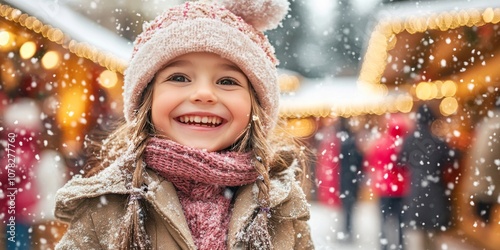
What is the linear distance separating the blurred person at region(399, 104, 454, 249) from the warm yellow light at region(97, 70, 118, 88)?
258cm

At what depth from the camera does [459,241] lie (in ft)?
14.3

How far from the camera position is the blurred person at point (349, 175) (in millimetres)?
4879

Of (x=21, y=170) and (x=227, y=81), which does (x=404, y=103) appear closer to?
(x=21, y=170)

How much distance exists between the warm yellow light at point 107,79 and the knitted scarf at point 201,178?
2683mm

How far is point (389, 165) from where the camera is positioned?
426 centimetres

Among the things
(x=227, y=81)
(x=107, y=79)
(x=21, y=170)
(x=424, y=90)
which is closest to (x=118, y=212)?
(x=227, y=81)

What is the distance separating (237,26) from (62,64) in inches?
106

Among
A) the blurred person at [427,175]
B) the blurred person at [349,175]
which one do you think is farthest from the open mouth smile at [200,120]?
the blurred person at [349,175]

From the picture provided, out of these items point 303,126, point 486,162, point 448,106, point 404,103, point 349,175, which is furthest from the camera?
point 303,126

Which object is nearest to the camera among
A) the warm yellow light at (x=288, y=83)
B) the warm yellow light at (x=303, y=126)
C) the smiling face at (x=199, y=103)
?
the smiling face at (x=199, y=103)

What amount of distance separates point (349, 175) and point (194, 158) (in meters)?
3.77

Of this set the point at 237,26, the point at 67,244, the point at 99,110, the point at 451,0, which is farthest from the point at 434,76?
the point at 67,244

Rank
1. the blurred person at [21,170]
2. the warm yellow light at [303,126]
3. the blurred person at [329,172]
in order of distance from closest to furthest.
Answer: the blurred person at [21,170] → the blurred person at [329,172] → the warm yellow light at [303,126]

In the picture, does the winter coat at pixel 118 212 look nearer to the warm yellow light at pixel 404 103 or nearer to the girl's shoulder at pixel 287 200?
the girl's shoulder at pixel 287 200
